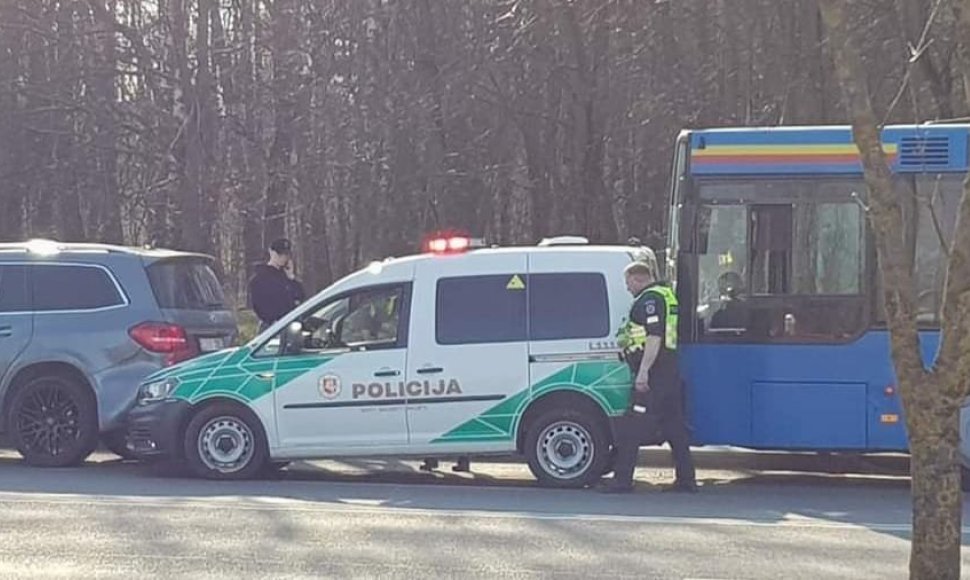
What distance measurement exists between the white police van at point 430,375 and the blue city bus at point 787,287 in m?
0.64

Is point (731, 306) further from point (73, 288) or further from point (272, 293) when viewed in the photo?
point (73, 288)

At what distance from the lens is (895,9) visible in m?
19.6

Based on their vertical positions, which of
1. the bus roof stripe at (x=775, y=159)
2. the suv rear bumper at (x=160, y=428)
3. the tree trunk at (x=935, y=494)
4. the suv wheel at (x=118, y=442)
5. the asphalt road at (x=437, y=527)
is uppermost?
the bus roof stripe at (x=775, y=159)

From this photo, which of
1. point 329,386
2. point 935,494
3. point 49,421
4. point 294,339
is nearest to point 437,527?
point 329,386

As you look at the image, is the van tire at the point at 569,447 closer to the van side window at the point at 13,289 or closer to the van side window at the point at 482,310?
the van side window at the point at 482,310

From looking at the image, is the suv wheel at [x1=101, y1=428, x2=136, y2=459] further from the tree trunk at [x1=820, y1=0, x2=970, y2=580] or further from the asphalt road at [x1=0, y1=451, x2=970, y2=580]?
the tree trunk at [x1=820, y1=0, x2=970, y2=580]

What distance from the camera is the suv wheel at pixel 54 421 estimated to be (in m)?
12.8

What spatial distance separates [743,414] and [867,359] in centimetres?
101

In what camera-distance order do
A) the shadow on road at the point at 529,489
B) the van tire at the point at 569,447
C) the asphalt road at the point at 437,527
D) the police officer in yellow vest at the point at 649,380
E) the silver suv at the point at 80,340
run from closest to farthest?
the asphalt road at the point at 437,527 < the shadow on road at the point at 529,489 < the police officer in yellow vest at the point at 649,380 < the van tire at the point at 569,447 < the silver suv at the point at 80,340

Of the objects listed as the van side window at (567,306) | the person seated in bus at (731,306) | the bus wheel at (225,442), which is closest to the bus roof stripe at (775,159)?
the person seated in bus at (731,306)

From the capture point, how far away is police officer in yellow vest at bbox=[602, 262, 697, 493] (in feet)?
36.4

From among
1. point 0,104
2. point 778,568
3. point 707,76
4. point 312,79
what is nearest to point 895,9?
point 707,76

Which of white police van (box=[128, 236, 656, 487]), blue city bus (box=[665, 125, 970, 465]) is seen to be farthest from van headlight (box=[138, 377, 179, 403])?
blue city bus (box=[665, 125, 970, 465])

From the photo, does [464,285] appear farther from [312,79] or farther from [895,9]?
[312,79]
